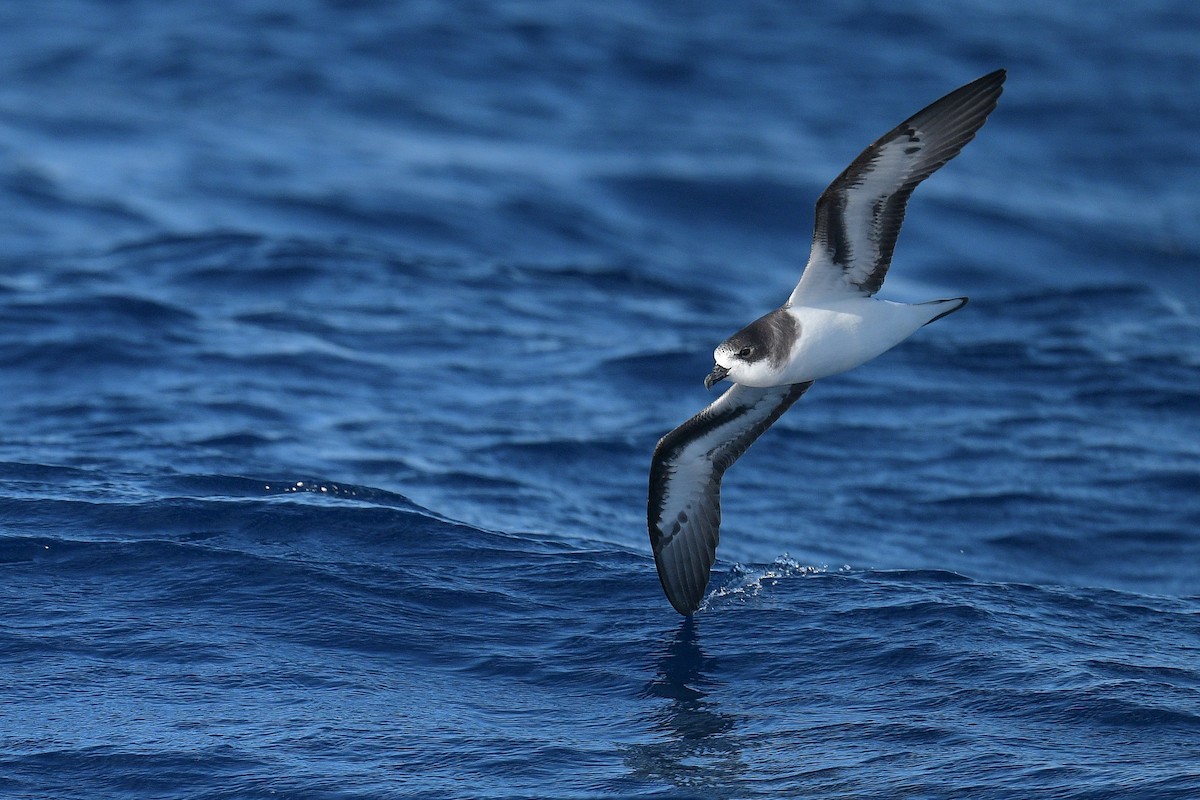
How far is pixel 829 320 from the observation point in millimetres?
9352

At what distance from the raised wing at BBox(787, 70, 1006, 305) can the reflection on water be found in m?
2.50

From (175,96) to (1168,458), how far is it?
64.0 feet

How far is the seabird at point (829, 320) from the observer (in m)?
8.77

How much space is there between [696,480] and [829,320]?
1.86m

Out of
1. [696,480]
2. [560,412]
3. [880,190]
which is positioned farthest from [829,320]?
[560,412]

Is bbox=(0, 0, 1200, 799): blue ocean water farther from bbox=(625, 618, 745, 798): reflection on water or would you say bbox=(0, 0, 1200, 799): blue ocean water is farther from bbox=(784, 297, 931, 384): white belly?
bbox=(784, 297, 931, 384): white belly

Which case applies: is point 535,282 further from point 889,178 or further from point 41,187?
point 889,178

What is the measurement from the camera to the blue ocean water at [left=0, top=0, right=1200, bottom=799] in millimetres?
8742

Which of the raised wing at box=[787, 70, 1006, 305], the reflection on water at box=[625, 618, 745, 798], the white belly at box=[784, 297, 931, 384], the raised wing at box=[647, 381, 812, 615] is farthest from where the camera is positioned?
the raised wing at box=[647, 381, 812, 615]

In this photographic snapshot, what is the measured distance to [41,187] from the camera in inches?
906

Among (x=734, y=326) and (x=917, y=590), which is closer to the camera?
(x=917, y=590)

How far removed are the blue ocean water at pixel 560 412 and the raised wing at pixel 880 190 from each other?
2539mm

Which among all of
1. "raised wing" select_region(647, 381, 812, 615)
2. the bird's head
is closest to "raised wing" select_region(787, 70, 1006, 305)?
the bird's head

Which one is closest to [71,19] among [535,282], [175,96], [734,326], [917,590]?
[175,96]
